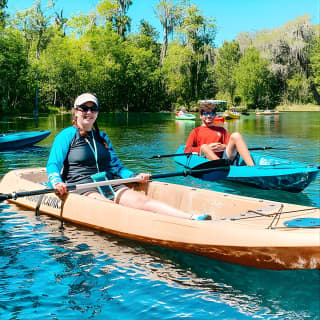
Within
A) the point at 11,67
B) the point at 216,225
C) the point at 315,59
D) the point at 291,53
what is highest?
the point at 291,53

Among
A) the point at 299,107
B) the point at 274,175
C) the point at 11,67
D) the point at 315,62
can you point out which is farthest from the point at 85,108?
the point at 299,107

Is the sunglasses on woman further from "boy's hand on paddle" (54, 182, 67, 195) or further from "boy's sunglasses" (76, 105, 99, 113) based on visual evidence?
"boy's hand on paddle" (54, 182, 67, 195)

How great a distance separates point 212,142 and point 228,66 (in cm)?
5691

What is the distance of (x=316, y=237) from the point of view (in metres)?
3.47

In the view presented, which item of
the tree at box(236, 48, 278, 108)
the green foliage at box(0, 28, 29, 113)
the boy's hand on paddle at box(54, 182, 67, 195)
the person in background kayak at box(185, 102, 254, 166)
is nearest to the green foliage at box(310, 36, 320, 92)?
the tree at box(236, 48, 278, 108)

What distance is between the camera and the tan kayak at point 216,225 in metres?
3.62

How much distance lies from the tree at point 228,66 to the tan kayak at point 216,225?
5757 cm

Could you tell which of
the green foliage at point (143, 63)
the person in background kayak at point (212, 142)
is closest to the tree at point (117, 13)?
the green foliage at point (143, 63)

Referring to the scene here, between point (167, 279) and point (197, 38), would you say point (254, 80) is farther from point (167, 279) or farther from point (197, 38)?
point (167, 279)

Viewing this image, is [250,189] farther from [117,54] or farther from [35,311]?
[117,54]

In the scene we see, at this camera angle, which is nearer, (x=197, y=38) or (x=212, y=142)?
(x=212, y=142)

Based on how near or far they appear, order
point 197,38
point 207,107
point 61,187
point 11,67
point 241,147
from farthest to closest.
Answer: point 197,38 → point 11,67 → point 207,107 → point 241,147 → point 61,187

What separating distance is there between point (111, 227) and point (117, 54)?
146 feet

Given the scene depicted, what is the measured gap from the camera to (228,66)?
62.8 metres
